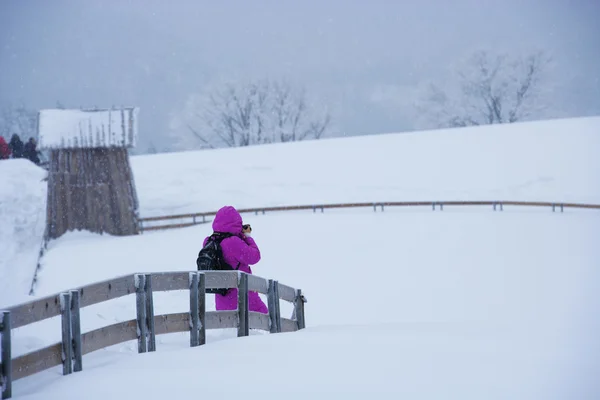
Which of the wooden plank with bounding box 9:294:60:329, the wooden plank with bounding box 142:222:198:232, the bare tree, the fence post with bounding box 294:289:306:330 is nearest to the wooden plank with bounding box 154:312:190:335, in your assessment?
the wooden plank with bounding box 9:294:60:329

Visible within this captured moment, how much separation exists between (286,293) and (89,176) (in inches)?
707

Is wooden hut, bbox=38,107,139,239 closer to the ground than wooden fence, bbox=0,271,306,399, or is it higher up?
higher up

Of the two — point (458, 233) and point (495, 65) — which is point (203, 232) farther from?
point (495, 65)

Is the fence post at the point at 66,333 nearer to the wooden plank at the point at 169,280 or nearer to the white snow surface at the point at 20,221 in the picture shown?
the wooden plank at the point at 169,280

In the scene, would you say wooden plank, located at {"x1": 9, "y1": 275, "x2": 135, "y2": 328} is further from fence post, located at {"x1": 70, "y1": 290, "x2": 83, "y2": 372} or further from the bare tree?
the bare tree

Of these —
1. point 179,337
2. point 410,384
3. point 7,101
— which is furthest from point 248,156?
point 7,101

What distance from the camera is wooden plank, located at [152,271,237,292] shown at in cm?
625

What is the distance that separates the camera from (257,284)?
24.3ft

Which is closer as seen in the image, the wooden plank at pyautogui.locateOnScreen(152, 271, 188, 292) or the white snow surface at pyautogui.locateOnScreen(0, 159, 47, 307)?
the wooden plank at pyautogui.locateOnScreen(152, 271, 188, 292)

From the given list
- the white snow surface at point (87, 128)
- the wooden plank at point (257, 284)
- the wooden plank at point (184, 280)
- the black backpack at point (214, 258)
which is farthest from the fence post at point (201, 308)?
the white snow surface at point (87, 128)

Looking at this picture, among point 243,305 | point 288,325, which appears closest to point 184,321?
point 243,305

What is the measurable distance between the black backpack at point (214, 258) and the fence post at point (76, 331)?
70.9 inches

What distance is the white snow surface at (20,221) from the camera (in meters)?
18.5

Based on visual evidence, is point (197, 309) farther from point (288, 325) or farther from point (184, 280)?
point (288, 325)
